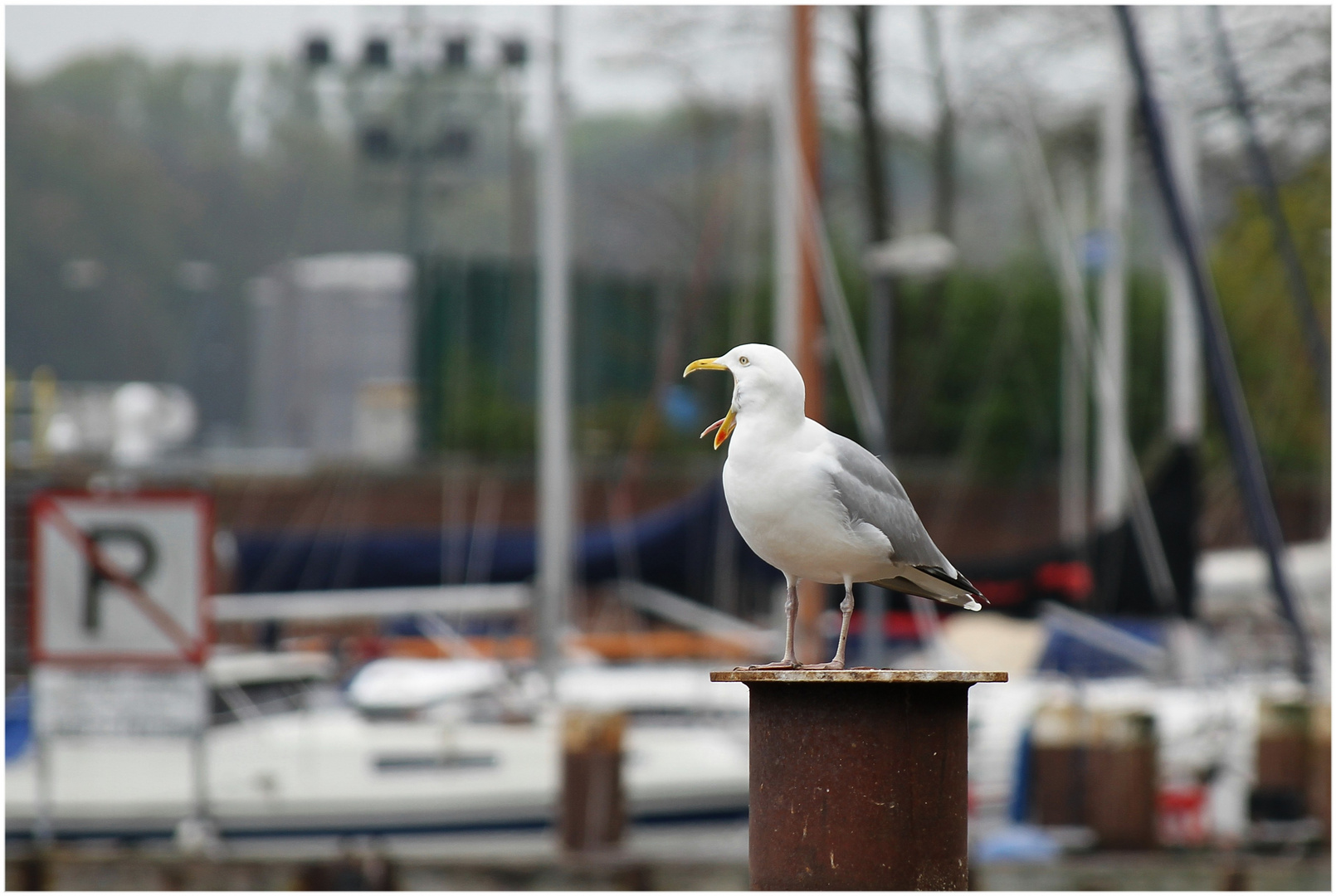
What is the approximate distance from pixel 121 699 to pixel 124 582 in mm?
908

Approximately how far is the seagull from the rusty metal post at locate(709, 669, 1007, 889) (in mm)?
131

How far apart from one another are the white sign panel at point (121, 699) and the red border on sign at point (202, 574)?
0.26 m

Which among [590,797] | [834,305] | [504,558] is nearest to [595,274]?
[504,558]

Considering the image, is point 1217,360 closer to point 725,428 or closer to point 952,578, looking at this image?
point 952,578

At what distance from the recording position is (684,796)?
14812 mm

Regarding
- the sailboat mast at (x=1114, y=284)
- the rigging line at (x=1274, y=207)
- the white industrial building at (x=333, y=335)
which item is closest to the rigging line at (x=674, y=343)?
the sailboat mast at (x=1114, y=284)

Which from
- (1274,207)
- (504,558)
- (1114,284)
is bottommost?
(504,558)

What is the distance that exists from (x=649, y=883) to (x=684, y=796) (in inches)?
138

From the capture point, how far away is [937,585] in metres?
4.67

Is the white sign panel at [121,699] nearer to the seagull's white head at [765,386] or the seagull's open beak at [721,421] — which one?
the seagull's open beak at [721,421]

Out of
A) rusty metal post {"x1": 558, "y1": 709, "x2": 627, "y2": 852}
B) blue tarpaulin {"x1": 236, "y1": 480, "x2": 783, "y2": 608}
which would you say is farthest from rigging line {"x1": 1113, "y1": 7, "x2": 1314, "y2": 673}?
blue tarpaulin {"x1": 236, "y1": 480, "x2": 783, "y2": 608}

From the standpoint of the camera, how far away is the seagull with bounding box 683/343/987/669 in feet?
14.1

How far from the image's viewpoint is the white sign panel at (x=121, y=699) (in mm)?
9578

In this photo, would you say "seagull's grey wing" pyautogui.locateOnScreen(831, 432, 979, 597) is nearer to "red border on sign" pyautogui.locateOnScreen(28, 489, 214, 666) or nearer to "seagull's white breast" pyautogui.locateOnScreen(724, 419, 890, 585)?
"seagull's white breast" pyautogui.locateOnScreen(724, 419, 890, 585)
